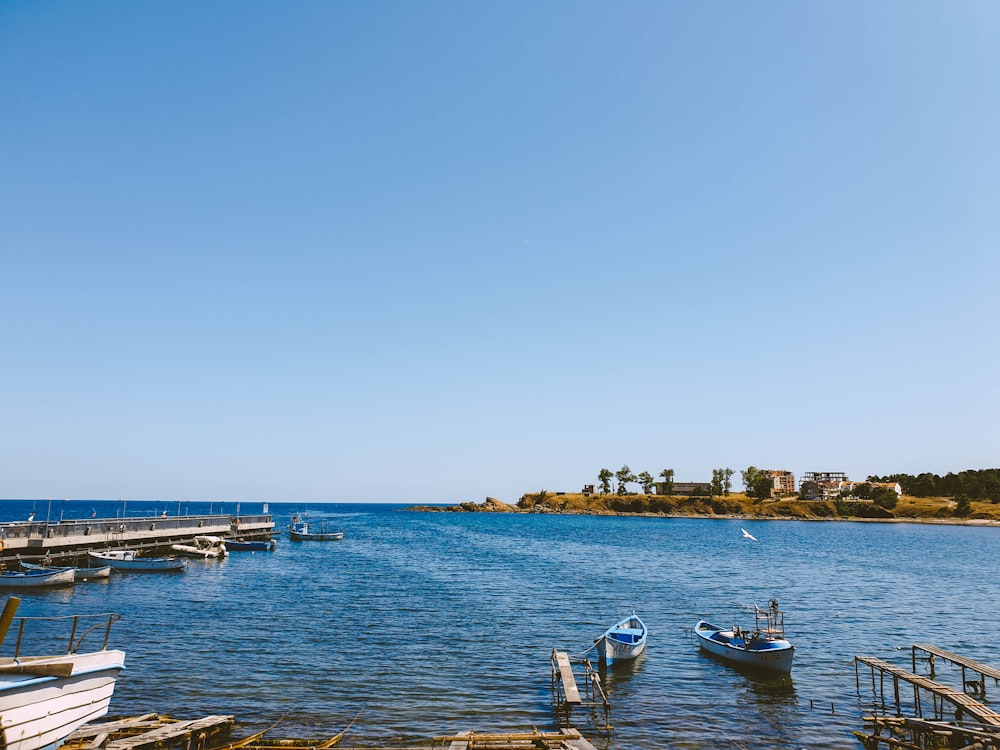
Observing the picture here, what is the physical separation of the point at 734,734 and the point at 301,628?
1218 inches

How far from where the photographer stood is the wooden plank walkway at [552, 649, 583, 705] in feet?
85.9

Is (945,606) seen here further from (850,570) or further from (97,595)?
(97,595)

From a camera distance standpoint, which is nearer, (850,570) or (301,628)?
(301,628)

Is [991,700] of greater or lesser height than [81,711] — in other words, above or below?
below

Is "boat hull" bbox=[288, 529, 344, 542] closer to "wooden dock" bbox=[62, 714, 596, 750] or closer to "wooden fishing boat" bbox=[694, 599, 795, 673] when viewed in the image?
"wooden fishing boat" bbox=[694, 599, 795, 673]

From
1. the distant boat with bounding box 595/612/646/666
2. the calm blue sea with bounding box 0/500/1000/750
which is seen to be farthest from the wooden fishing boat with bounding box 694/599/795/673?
the distant boat with bounding box 595/612/646/666

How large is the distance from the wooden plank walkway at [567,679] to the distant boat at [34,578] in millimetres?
53000

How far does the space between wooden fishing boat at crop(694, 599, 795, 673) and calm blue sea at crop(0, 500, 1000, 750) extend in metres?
1.23

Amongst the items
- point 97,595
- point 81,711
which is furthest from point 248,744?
point 97,595

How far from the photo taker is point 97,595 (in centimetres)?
5491

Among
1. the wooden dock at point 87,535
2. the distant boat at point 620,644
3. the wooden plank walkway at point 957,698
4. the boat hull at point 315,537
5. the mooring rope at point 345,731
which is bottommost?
the boat hull at point 315,537

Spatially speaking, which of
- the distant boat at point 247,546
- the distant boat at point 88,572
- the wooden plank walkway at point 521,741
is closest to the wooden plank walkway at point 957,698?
the wooden plank walkway at point 521,741

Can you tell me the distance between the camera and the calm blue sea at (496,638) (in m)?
26.8

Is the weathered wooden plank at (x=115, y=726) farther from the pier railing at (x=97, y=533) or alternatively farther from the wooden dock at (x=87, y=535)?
the pier railing at (x=97, y=533)
